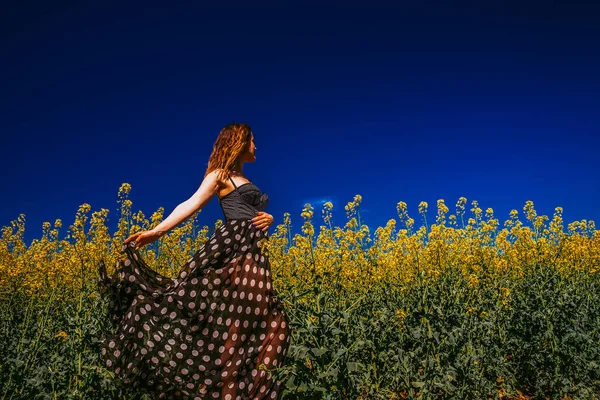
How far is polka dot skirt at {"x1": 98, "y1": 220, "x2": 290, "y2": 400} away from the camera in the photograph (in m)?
2.79

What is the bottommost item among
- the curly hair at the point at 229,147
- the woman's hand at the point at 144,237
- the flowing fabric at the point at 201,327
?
the flowing fabric at the point at 201,327

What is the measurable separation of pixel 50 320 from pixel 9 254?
2661 millimetres

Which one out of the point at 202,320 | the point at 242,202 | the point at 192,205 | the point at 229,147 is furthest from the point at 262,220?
the point at 202,320

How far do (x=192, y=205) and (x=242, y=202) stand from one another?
35cm

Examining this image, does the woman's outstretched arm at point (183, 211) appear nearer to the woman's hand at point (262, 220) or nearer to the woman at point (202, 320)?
the woman at point (202, 320)

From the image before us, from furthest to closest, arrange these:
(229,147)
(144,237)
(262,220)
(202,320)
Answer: (229,147), (262,220), (144,237), (202,320)

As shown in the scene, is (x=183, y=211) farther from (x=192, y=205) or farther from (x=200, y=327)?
(x=200, y=327)

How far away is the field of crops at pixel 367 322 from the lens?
274 centimetres

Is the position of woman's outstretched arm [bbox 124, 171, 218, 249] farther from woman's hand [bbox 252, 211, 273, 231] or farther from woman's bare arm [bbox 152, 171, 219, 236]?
woman's hand [bbox 252, 211, 273, 231]

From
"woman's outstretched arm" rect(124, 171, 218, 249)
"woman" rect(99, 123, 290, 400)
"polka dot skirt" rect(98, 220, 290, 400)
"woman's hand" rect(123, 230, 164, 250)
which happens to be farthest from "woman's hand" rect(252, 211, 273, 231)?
"woman's hand" rect(123, 230, 164, 250)

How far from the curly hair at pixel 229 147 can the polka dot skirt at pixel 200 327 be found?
1.63 ft

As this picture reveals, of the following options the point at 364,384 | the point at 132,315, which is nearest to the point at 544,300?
the point at 364,384

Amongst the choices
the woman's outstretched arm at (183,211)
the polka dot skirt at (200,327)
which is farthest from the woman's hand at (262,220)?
the woman's outstretched arm at (183,211)

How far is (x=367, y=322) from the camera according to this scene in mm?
3037
